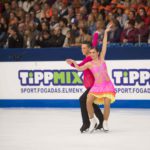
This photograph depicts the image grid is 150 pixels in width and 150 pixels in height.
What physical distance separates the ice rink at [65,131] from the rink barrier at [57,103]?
0.22 m

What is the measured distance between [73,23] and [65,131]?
210 inches

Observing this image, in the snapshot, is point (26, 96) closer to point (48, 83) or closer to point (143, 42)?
point (48, 83)

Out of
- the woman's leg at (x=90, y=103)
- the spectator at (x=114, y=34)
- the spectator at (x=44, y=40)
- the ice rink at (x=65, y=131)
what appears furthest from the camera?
the spectator at (x=44, y=40)

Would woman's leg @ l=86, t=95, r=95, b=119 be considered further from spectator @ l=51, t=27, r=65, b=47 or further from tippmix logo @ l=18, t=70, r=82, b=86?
spectator @ l=51, t=27, r=65, b=47

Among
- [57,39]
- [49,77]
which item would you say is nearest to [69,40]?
[57,39]

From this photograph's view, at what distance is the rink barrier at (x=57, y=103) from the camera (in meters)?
12.1

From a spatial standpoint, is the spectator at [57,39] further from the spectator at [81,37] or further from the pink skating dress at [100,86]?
the pink skating dress at [100,86]

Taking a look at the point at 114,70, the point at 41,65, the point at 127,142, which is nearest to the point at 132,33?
the point at 114,70

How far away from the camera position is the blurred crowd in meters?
13.3

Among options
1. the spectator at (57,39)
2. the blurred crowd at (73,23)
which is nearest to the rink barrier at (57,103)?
the blurred crowd at (73,23)

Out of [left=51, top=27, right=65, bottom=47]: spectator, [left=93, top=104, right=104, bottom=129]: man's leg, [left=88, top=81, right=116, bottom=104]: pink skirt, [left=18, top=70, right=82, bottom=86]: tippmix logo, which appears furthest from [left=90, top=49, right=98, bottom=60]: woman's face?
[left=51, top=27, right=65, bottom=47]: spectator

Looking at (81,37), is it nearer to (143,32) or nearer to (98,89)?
(143,32)

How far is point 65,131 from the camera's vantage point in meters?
9.34

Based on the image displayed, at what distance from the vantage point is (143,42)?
12953 mm
